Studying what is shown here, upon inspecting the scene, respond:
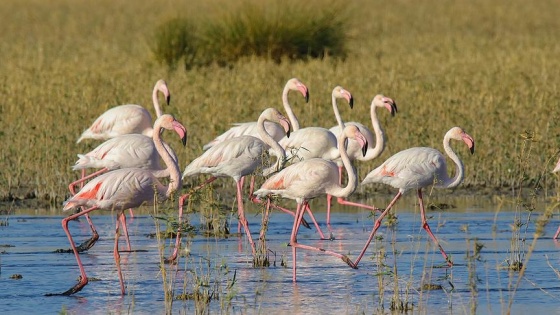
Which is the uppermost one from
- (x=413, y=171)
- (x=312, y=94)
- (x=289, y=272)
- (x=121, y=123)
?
(x=312, y=94)

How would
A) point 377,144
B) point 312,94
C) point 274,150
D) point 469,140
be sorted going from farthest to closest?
point 312,94 → point 377,144 → point 274,150 → point 469,140

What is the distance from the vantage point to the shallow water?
7629 millimetres

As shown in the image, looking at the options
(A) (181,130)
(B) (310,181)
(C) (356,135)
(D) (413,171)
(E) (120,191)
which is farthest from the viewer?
(D) (413,171)

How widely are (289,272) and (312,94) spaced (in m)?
10.2

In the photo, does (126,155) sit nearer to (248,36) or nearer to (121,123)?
(121,123)

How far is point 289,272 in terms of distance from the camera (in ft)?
30.2

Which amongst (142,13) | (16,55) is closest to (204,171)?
(16,55)

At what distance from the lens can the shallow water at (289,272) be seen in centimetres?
763

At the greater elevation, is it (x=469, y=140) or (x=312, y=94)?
(x=312, y=94)

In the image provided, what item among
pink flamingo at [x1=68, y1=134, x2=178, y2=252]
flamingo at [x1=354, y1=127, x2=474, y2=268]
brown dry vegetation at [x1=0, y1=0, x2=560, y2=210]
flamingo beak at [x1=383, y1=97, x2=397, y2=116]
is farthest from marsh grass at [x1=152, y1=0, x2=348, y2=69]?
flamingo at [x1=354, y1=127, x2=474, y2=268]

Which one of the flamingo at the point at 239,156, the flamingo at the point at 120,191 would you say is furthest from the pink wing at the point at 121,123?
the flamingo at the point at 120,191

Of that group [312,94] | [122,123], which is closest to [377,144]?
[122,123]

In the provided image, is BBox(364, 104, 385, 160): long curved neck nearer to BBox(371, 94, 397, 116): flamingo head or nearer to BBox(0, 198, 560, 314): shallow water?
BBox(371, 94, 397, 116): flamingo head

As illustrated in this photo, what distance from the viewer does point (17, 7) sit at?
53.9m
